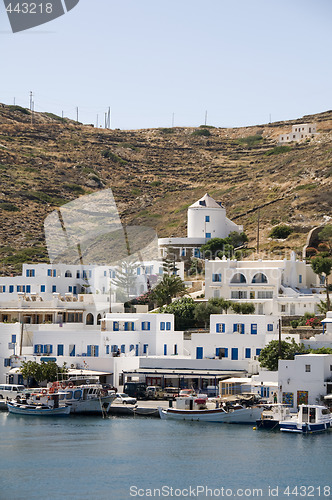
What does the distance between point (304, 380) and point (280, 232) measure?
4532cm

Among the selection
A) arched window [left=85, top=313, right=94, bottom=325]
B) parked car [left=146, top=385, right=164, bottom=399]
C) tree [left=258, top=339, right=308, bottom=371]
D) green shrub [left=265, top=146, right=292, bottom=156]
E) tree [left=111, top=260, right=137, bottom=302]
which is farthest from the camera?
green shrub [left=265, top=146, right=292, bottom=156]

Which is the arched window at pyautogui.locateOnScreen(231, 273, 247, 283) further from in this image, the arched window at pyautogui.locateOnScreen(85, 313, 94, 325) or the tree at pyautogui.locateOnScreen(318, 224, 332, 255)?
the tree at pyautogui.locateOnScreen(318, 224, 332, 255)

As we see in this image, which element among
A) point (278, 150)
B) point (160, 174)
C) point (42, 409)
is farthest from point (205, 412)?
point (160, 174)

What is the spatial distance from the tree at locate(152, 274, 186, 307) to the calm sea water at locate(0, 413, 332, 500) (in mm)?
23969

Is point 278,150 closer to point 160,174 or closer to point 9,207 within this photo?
point 160,174

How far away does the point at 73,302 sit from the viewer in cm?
6762

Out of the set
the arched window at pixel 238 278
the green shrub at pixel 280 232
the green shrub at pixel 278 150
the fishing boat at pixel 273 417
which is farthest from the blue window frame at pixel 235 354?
the green shrub at pixel 278 150

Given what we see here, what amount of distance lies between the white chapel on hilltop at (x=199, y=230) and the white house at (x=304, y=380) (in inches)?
1546

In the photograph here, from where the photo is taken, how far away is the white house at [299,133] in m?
146

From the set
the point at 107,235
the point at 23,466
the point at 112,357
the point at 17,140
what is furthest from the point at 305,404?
the point at 17,140

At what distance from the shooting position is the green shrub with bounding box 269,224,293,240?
305 feet

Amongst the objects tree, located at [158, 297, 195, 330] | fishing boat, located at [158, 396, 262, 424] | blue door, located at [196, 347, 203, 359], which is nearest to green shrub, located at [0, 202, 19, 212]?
tree, located at [158, 297, 195, 330]

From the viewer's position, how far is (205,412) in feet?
159
